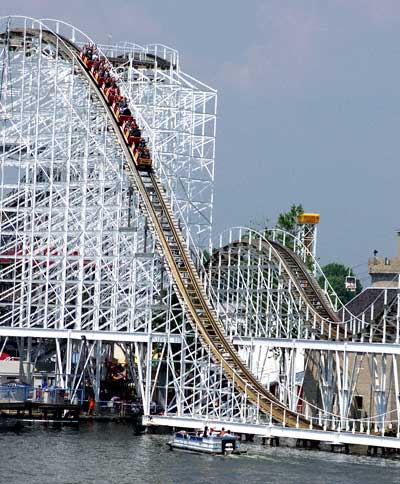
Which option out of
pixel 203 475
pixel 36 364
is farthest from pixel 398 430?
pixel 36 364

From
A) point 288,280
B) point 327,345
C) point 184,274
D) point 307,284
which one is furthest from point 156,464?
point 307,284

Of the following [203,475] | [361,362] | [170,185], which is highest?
[170,185]

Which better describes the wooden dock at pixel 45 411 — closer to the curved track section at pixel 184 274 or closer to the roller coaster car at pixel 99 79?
the curved track section at pixel 184 274

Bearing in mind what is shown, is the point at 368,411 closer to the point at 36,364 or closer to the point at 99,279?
the point at 99,279

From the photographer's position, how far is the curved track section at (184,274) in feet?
251

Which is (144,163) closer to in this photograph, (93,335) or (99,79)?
(99,79)

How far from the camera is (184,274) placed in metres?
83.1

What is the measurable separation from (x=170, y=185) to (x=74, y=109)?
256 inches

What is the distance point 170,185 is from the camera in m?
88.8

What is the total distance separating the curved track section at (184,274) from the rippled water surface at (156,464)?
233cm

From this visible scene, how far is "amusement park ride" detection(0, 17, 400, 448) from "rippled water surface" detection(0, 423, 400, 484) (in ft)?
10.7

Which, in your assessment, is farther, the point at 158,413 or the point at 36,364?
the point at 36,364

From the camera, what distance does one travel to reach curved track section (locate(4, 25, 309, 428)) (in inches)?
3009

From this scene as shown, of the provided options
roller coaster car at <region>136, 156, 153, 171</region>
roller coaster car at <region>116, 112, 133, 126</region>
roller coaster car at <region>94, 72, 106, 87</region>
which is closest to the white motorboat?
roller coaster car at <region>136, 156, 153, 171</region>
